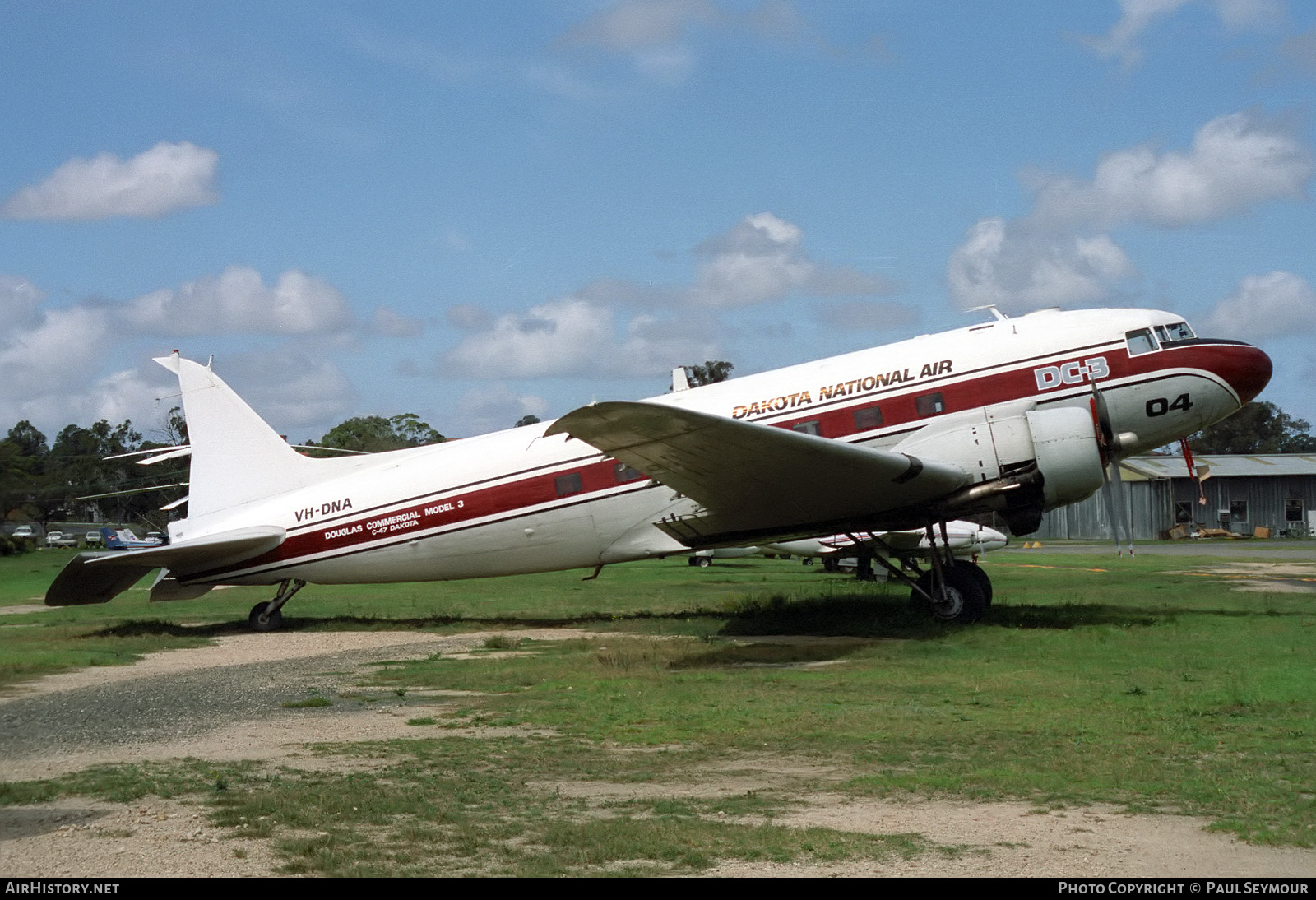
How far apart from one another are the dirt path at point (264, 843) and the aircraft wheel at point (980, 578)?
28.7 feet

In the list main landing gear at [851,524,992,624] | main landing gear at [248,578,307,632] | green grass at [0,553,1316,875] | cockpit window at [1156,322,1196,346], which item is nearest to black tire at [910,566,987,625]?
main landing gear at [851,524,992,624]

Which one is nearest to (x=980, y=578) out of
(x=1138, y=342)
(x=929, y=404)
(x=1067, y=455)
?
(x=1067, y=455)

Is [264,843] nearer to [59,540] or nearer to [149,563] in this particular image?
[149,563]

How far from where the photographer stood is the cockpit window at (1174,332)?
1695 cm

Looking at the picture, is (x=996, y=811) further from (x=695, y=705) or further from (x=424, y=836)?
(x=695, y=705)

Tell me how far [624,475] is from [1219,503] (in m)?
63.1

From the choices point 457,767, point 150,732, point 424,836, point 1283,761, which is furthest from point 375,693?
point 1283,761

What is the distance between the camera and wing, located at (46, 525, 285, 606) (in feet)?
62.0

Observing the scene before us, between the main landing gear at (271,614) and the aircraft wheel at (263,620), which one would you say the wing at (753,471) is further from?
the aircraft wheel at (263,620)

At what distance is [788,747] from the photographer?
9094mm

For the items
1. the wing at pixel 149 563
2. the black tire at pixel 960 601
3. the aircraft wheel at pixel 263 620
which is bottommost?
the black tire at pixel 960 601

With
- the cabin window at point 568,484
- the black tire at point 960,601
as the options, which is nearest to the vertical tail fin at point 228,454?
the cabin window at point 568,484

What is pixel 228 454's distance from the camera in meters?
20.2

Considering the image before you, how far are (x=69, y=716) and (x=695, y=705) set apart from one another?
587 cm
